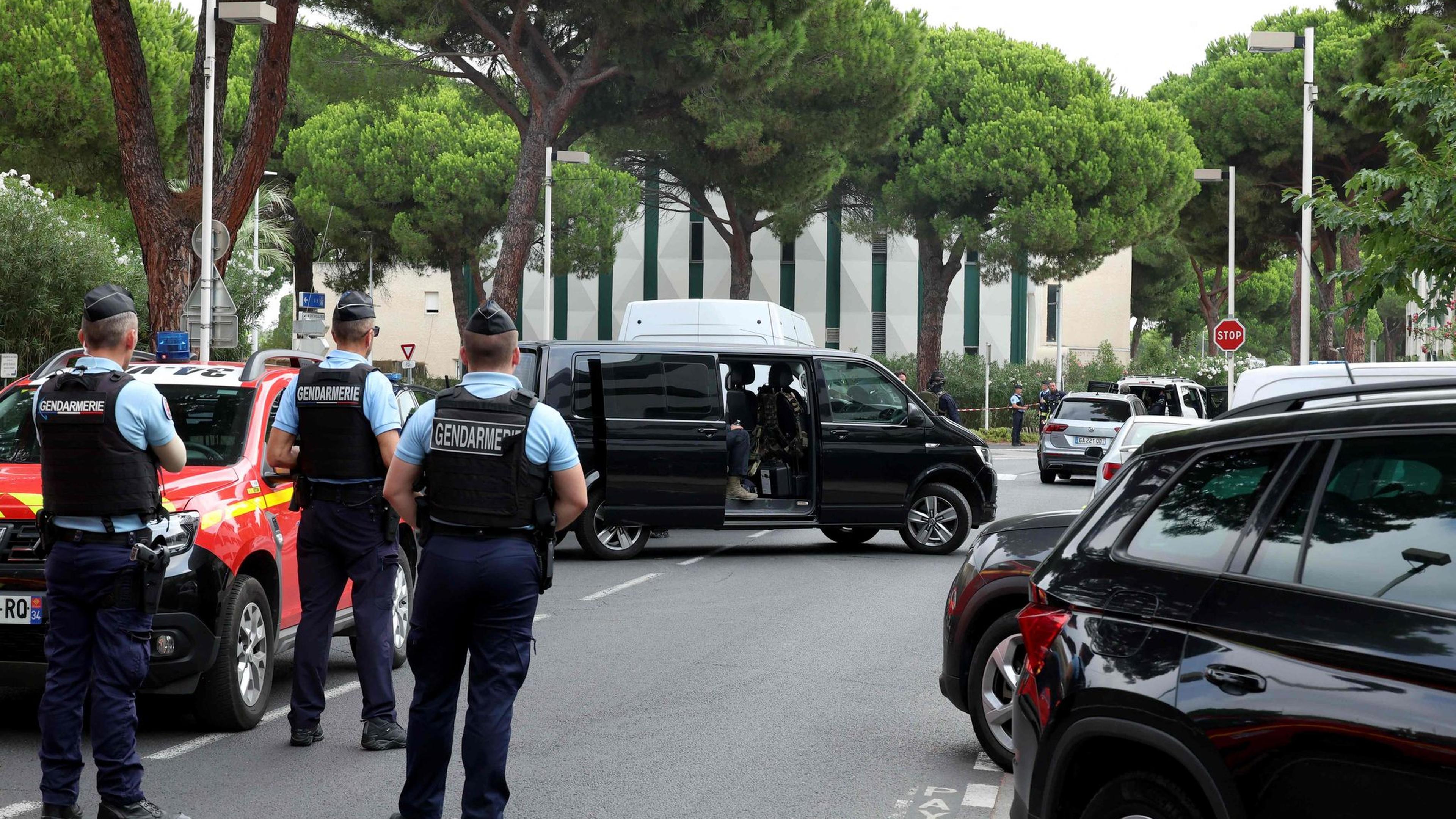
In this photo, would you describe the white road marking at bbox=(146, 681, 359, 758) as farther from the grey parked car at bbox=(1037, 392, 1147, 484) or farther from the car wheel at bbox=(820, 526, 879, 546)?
the grey parked car at bbox=(1037, 392, 1147, 484)

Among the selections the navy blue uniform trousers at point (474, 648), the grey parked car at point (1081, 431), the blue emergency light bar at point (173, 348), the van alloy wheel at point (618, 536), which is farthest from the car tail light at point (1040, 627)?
the grey parked car at point (1081, 431)

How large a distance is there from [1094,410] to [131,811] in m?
23.7

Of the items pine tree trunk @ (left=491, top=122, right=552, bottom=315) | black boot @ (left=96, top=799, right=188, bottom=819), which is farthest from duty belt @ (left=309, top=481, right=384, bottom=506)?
pine tree trunk @ (left=491, top=122, right=552, bottom=315)

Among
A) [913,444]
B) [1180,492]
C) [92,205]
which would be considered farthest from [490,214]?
[1180,492]

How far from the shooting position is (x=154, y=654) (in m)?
6.64

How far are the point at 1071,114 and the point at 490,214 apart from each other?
60.3ft

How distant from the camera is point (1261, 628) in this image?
340 cm

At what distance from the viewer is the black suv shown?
3.07 m

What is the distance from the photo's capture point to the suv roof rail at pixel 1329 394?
377cm

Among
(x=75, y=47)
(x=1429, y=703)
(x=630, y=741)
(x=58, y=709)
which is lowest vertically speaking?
(x=630, y=741)

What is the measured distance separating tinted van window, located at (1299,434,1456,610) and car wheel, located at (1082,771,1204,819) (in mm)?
587

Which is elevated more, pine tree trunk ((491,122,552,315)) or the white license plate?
pine tree trunk ((491,122,552,315))

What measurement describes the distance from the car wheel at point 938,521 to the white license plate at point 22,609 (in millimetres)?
9903

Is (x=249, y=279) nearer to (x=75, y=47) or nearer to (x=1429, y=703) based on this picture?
(x=75, y=47)
